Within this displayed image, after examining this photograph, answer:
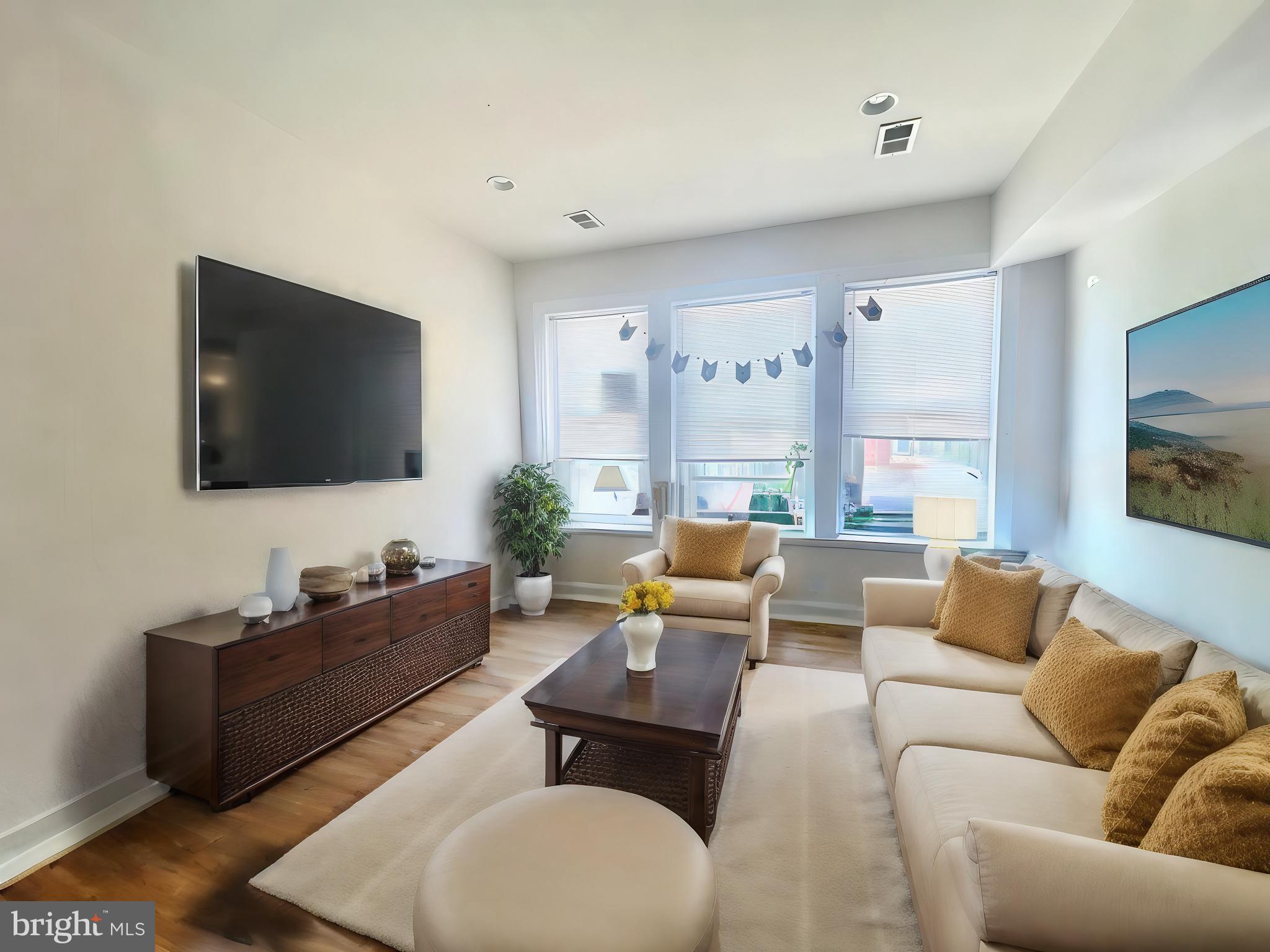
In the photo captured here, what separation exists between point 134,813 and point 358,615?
98 cm

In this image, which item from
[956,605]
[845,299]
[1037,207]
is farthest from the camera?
[845,299]

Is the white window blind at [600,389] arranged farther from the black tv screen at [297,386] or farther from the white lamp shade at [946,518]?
the white lamp shade at [946,518]

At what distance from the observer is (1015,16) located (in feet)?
6.93

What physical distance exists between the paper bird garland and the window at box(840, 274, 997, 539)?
0.08ft

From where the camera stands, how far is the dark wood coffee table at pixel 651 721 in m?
1.79

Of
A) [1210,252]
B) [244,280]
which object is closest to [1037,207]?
[1210,252]

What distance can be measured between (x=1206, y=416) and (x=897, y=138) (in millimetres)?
1935

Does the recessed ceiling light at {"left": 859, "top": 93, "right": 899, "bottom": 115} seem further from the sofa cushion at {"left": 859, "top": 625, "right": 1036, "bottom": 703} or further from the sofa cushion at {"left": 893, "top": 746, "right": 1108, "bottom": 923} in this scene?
the sofa cushion at {"left": 893, "top": 746, "right": 1108, "bottom": 923}

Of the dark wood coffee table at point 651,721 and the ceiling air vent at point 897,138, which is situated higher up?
the ceiling air vent at point 897,138

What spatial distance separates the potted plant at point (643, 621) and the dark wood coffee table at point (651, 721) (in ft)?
0.22

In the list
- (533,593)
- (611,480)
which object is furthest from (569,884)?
(611,480)

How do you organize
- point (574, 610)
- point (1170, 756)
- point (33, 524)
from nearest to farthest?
point (1170, 756)
point (33, 524)
point (574, 610)

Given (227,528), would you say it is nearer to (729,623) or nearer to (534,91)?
(534,91)

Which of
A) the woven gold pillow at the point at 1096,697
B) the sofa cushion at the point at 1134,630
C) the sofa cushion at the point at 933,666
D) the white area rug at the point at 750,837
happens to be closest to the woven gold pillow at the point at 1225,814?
the woven gold pillow at the point at 1096,697
